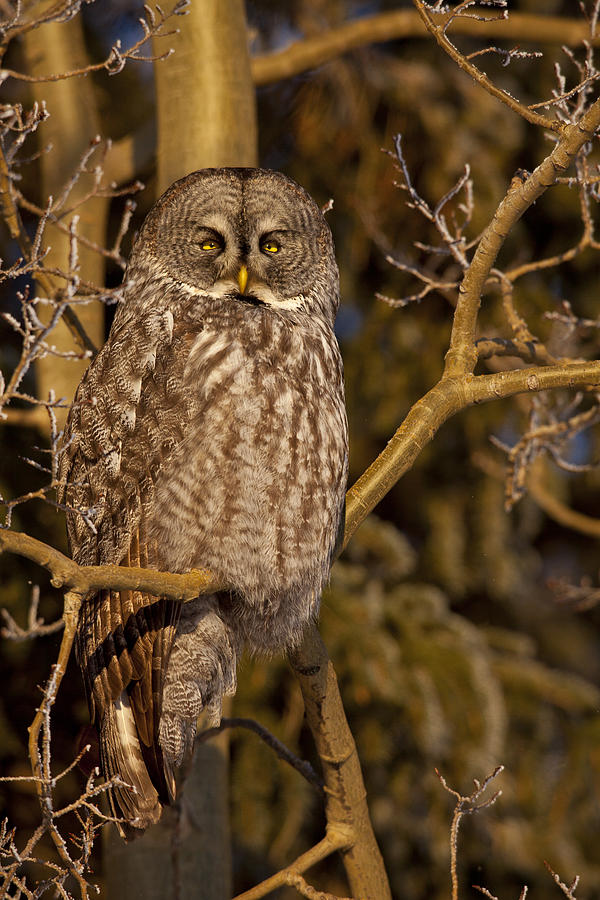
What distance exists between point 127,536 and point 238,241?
2.84ft

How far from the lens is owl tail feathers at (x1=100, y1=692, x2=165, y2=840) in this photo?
8.44ft

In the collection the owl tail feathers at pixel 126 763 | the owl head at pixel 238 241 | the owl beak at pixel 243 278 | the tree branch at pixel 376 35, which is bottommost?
the owl tail feathers at pixel 126 763

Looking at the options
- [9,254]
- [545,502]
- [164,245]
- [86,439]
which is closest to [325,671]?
[86,439]

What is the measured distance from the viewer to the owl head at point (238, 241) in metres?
2.79

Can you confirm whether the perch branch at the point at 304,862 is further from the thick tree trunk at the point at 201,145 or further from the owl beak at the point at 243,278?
the owl beak at the point at 243,278

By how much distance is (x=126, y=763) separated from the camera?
2576mm

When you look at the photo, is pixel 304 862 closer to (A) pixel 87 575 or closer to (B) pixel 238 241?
(A) pixel 87 575

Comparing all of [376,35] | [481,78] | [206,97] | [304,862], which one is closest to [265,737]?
[304,862]

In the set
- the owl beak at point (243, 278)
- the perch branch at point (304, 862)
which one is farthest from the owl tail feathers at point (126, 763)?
the owl beak at point (243, 278)

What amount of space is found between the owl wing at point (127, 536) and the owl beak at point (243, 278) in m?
0.21

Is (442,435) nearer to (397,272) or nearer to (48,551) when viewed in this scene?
(397,272)

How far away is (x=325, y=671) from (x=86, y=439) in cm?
81

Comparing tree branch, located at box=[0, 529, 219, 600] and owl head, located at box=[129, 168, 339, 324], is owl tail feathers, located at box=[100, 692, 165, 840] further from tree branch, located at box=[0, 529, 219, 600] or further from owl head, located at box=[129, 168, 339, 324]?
owl head, located at box=[129, 168, 339, 324]

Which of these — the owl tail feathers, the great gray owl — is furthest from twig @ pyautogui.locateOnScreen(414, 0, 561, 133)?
the owl tail feathers
